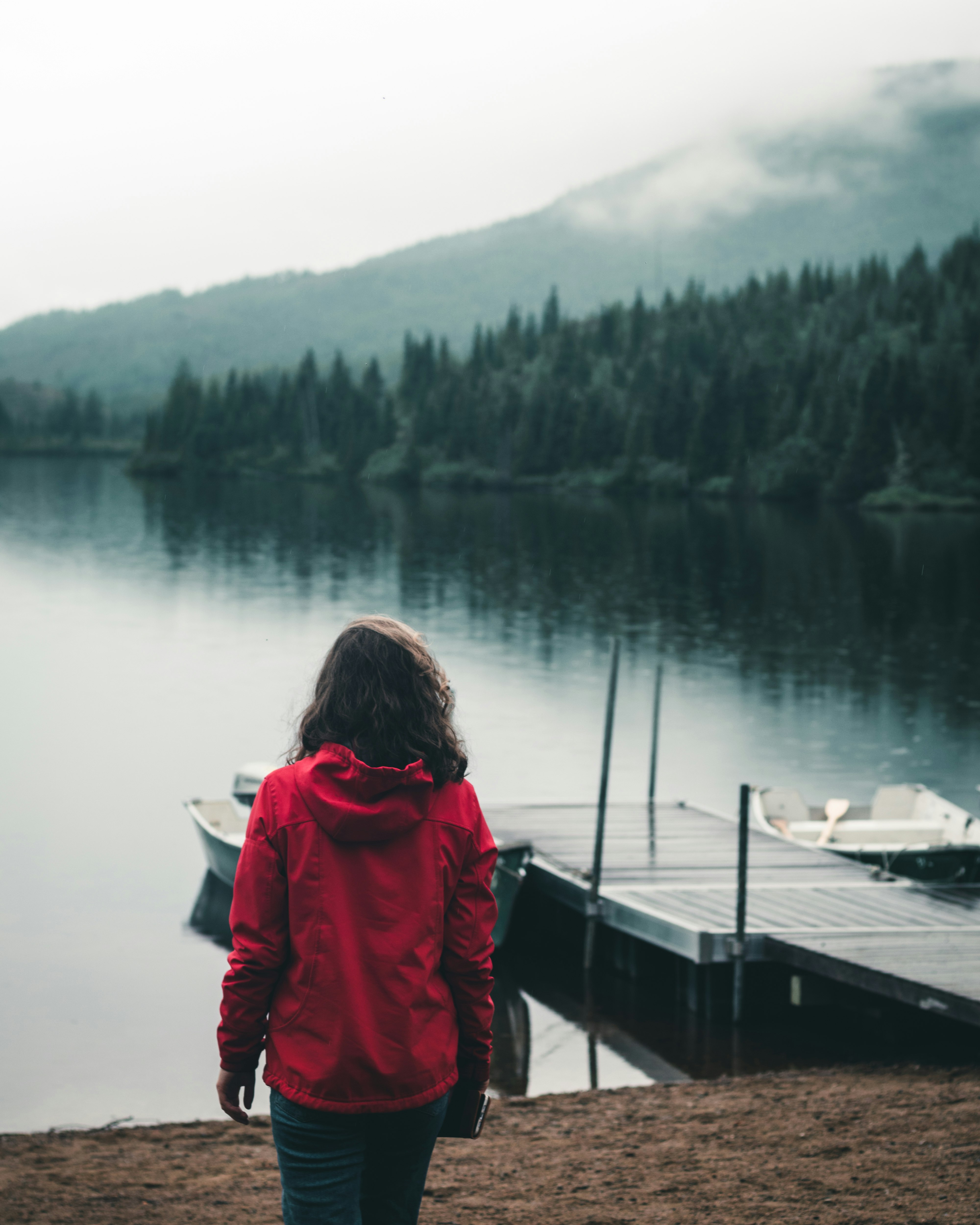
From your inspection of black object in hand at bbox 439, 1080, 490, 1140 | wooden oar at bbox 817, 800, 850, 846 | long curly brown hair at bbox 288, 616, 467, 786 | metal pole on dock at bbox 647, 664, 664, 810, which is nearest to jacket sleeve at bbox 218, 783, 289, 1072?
long curly brown hair at bbox 288, 616, 467, 786

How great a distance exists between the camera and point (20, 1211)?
609cm

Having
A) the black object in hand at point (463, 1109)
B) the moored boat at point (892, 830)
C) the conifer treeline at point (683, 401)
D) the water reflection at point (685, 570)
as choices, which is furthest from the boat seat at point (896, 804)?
the conifer treeline at point (683, 401)

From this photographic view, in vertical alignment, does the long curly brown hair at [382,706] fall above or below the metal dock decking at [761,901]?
above

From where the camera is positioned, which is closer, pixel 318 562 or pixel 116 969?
pixel 116 969

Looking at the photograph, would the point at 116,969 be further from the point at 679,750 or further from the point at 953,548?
the point at 953,548

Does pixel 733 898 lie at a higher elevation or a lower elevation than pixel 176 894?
higher

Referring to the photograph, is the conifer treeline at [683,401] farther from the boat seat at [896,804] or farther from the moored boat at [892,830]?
the moored boat at [892,830]

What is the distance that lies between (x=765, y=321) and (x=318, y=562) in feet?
393

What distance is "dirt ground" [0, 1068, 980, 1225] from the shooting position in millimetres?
5738

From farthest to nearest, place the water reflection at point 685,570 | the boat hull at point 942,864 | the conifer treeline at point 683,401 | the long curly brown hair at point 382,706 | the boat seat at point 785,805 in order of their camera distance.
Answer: the conifer treeline at point 683,401 < the water reflection at point 685,570 < the boat seat at point 785,805 < the boat hull at point 942,864 < the long curly brown hair at point 382,706

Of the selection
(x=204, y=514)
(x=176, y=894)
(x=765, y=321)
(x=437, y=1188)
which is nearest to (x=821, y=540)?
(x=204, y=514)

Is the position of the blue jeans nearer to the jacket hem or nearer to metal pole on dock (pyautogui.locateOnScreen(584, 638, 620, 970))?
the jacket hem

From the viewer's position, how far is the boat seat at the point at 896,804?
1468 cm

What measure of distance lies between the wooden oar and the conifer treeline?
99976 millimetres
